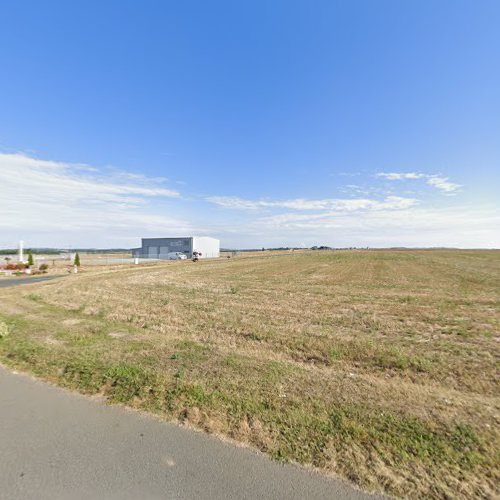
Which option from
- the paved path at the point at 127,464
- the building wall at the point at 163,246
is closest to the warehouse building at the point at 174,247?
the building wall at the point at 163,246

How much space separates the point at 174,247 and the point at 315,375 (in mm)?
71875

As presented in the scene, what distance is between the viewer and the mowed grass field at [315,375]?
3.29 meters

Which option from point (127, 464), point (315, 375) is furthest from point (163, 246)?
point (127, 464)

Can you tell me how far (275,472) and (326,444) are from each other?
0.77m

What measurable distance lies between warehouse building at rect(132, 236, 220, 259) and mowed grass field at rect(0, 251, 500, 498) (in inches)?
2422

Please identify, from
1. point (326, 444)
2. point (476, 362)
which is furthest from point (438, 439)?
point (476, 362)

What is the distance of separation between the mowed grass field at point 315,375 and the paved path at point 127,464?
0.92 feet

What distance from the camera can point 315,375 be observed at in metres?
5.41

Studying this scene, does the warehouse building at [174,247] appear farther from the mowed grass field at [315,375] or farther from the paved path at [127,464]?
the paved path at [127,464]

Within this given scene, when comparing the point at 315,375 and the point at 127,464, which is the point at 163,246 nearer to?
the point at 315,375

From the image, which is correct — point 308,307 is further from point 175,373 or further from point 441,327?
point 175,373

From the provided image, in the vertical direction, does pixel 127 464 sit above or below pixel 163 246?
below

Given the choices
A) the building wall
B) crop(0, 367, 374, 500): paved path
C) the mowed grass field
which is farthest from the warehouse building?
crop(0, 367, 374, 500): paved path

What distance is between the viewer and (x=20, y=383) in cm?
507
